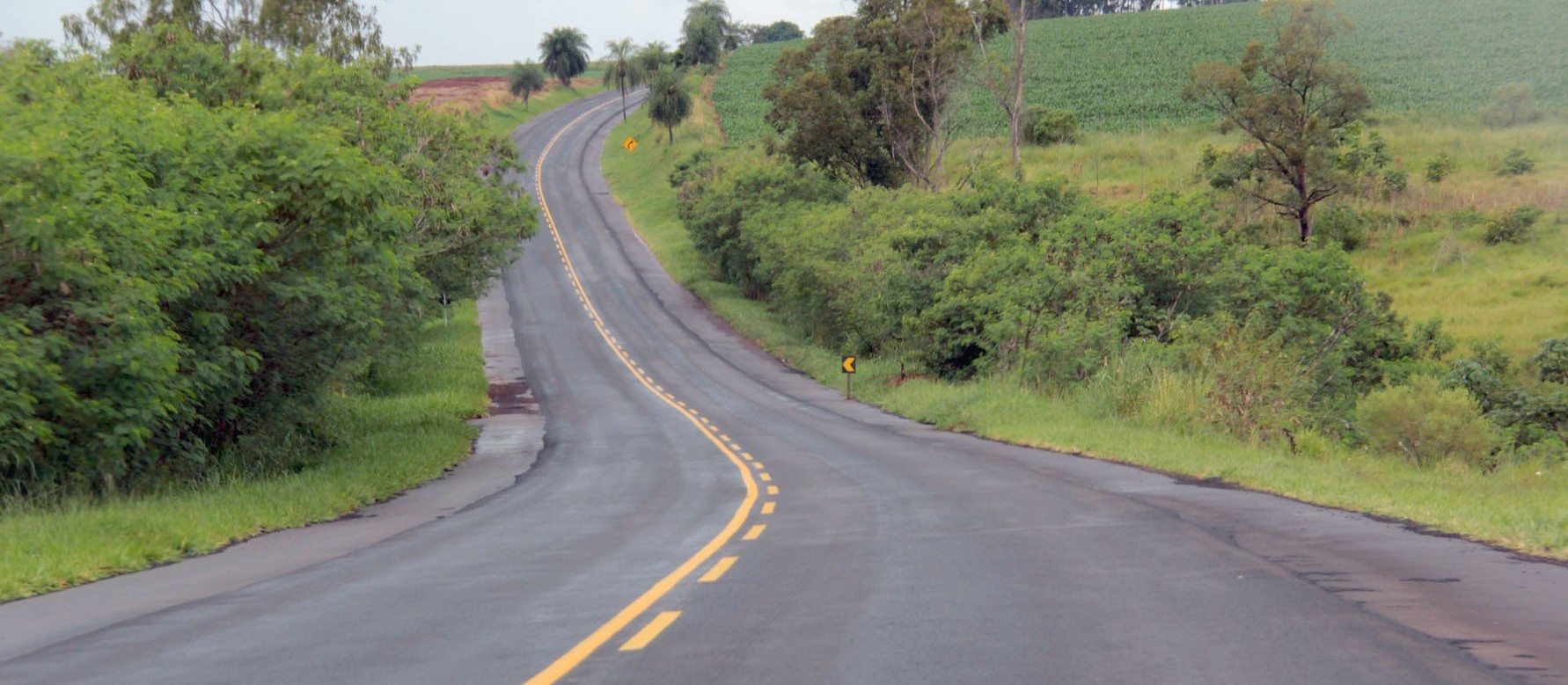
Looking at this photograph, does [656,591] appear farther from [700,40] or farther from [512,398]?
[700,40]

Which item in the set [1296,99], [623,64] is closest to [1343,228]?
[1296,99]

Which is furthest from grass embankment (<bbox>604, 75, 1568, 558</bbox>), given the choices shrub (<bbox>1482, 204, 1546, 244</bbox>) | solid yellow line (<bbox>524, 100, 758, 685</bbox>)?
shrub (<bbox>1482, 204, 1546, 244</bbox>)

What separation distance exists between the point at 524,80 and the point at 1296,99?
100812mm

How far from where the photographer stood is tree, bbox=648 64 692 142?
9419 centimetres

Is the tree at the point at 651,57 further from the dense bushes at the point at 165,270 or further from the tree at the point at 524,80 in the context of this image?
the dense bushes at the point at 165,270

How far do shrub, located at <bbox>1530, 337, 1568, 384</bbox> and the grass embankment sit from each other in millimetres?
15885

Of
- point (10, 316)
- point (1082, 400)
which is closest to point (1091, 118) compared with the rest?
point (1082, 400)

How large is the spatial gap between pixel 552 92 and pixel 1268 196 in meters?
108

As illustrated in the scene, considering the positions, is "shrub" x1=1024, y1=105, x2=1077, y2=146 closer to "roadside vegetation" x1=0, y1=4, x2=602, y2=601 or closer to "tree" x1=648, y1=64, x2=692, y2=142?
"tree" x1=648, y1=64, x2=692, y2=142

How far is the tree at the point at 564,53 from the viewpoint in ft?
485

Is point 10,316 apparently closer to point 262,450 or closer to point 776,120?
point 262,450

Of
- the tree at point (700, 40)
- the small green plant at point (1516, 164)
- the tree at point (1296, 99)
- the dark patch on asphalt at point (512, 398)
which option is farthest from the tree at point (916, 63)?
the tree at point (700, 40)

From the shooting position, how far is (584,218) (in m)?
82.7

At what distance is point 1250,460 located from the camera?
17.5m
